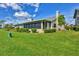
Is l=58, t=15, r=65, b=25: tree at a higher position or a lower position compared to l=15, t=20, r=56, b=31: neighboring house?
higher

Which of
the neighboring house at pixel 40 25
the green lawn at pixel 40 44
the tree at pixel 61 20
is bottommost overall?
the green lawn at pixel 40 44

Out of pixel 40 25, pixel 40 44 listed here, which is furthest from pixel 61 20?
pixel 40 44

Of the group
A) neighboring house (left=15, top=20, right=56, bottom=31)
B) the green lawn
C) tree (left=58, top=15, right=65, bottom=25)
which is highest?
tree (left=58, top=15, right=65, bottom=25)

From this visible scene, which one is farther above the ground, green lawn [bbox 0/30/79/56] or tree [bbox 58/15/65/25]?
tree [bbox 58/15/65/25]

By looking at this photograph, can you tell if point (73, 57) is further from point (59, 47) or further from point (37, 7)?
point (37, 7)

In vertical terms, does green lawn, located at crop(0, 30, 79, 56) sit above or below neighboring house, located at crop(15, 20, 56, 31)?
below

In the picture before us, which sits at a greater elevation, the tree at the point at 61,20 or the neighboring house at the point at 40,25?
the tree at the point at 61,20

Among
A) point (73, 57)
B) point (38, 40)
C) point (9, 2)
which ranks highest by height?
point (9, 2)

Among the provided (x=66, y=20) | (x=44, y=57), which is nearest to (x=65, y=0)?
(x=66, y=20)

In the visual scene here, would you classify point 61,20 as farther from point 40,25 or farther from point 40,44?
point 40,44
